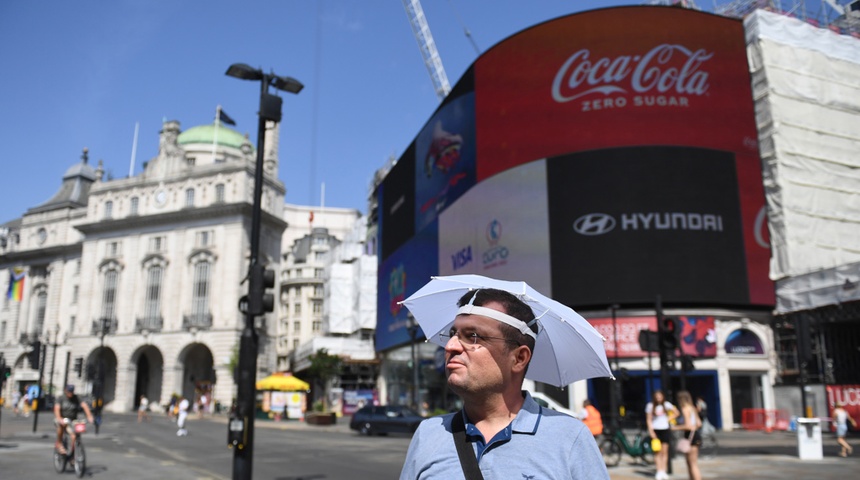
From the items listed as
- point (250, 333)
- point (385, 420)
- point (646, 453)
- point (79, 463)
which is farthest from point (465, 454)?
point (385, 420)

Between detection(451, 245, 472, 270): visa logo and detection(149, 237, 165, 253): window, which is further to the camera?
detection(149, 237, 165, 253): window

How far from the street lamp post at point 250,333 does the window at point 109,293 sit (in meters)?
66.7

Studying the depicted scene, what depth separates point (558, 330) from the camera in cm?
283

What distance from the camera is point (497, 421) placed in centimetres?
248

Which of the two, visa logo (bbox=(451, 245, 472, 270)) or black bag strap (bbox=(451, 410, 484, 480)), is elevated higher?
visa logo (bbox=(451, 245, 472, 270))

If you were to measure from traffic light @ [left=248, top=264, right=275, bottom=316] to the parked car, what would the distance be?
68.8 ft

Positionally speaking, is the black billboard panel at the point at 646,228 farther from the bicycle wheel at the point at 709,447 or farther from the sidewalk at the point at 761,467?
the bicycle wheel at the point at 709,447

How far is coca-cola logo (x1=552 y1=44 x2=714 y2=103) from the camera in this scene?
1532 inches

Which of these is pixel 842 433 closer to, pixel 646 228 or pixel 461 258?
pixel 646 228

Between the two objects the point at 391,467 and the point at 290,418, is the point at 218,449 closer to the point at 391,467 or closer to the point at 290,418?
the point at 391,467

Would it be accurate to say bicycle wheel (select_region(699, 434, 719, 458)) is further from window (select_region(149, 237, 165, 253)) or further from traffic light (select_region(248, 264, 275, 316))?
window (select_region(149, 237, 165, 253))

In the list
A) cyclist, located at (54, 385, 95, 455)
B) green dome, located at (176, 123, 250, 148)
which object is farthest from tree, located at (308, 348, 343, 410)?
cyclist, located at (54, 385, 95, 455)

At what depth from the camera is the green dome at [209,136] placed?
8581 centimetres

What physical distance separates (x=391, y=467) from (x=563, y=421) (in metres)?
15.1
